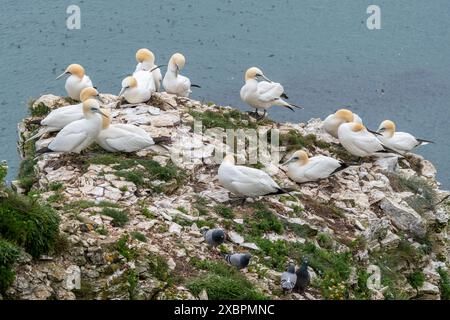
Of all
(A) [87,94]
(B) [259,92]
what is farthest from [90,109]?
(B) [259,92]

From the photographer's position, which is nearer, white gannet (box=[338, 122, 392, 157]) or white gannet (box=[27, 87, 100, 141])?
white gannet (box=[27, 87, 100, 141])

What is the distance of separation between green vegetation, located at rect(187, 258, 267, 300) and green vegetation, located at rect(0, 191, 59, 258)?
6.27ft

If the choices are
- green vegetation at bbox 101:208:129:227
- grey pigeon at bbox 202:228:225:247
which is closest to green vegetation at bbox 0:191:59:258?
green vegetation at bbox 101:208:129:227

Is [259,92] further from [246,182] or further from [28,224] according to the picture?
[28,224]

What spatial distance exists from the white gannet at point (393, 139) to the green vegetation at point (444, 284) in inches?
124

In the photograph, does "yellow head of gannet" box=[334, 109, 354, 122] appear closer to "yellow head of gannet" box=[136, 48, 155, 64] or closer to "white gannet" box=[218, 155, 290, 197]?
"white gannet" box=[218, 155, 290, 197]

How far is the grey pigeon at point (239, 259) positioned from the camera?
12.9 meters

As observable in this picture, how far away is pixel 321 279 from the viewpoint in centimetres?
1371

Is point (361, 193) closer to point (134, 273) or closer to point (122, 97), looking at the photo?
point (122, 97)

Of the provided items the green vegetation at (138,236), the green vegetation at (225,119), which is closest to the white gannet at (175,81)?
the green vegetation at (225,119)

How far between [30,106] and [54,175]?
3873 mm

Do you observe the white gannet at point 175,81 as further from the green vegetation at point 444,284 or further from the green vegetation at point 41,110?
the green vegetation at point 444,284

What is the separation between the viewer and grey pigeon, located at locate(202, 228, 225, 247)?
13.2 meters

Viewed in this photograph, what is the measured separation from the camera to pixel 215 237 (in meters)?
13.3
